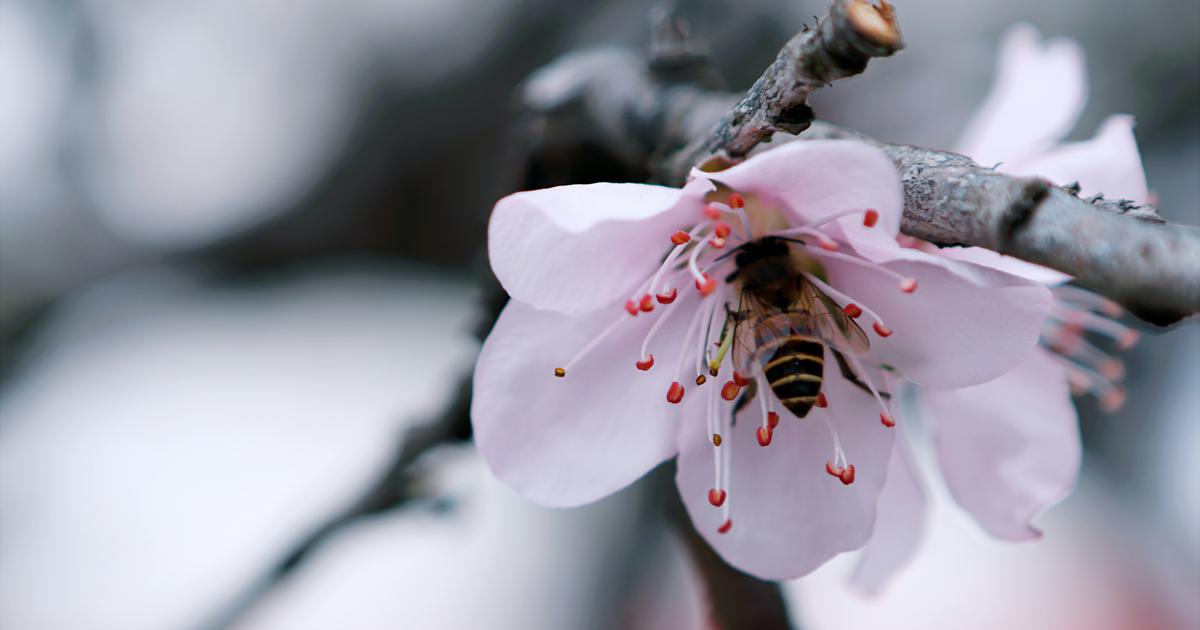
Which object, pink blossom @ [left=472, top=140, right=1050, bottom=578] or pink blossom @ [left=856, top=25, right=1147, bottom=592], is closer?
pink blossom @ [left=472, top=140, right=1050, bottom=578]

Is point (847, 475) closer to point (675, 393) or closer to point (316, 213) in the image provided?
point (675, 393)

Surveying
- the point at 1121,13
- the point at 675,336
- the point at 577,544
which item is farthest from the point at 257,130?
the point at 1121,13

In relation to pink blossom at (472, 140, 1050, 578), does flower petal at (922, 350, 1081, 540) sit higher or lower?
lower

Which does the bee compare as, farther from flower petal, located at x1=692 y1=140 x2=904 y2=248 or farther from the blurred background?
the blurred background

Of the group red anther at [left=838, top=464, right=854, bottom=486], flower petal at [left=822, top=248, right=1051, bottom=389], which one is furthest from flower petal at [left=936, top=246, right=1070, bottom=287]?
red anther at [left=838, top=464, right=854, bottom=486]

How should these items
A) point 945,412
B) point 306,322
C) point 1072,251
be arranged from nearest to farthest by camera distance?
1. point 1072,251
2. point 945,412
3. point 306,322

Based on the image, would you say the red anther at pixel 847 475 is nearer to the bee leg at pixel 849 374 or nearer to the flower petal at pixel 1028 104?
the bee leg at pixel 849 374

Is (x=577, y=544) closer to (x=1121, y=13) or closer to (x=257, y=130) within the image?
(x=257, y=130)

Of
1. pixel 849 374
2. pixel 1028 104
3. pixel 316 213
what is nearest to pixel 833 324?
pixel 849 374
